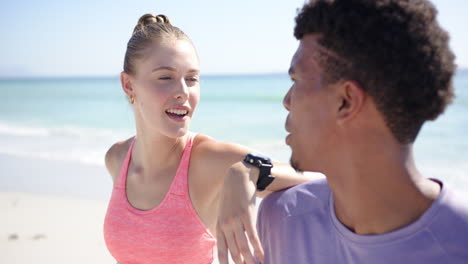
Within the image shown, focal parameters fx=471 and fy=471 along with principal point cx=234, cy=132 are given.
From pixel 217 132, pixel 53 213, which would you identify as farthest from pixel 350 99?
pixel 217 132

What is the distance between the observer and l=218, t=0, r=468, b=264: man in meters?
1.31

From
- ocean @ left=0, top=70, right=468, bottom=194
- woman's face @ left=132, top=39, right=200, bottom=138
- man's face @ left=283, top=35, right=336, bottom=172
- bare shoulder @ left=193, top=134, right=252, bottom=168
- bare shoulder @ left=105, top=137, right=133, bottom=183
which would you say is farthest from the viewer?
ocean @ left=0, top=70, right=468, bottom=194

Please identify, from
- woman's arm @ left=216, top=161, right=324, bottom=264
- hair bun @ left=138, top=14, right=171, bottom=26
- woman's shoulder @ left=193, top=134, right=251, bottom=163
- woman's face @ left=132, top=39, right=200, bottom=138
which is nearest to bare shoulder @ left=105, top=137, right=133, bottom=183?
woman's face @ left=132, top=39, right=200, bottom=138

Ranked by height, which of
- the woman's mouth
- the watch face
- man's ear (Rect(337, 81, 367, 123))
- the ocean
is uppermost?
man's ear (Rect(337, 81, 367, 123))

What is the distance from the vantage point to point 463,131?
1180cm

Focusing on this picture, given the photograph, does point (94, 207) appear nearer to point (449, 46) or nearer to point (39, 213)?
point (39, 213)

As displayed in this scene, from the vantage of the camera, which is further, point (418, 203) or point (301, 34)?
point (301, 34)

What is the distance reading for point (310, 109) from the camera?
58.5 inches

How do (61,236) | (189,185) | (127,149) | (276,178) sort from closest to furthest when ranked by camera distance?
(276,178) → (189,185) → (127,149) → (61,236)

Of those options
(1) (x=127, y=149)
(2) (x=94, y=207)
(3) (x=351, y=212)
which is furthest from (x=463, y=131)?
(3) (x=351, y=212)

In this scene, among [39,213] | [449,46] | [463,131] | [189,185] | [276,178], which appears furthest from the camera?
[463,131]

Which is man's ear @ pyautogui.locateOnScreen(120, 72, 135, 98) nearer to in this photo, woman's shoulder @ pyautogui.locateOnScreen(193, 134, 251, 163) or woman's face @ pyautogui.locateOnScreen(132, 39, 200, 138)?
woman's face @ pyautogui.locateOnScreen(132, 39, 200, 138)

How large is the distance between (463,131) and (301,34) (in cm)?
1166

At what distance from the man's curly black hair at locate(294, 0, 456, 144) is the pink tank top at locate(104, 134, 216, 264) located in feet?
5.03
